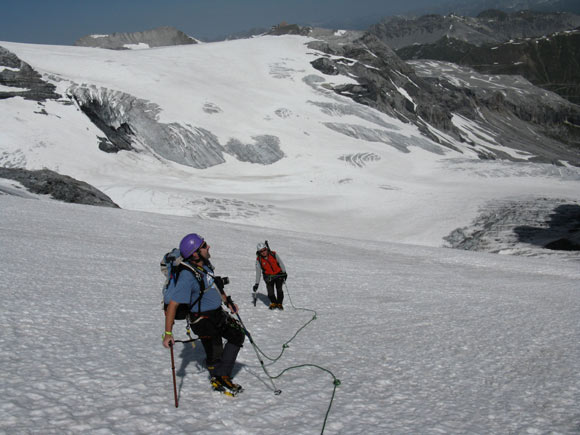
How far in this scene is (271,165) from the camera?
5781 centimetres

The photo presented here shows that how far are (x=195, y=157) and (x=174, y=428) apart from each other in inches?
2092

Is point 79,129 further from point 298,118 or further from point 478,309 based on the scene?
point 478,309

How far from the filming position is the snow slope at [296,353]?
→ 599 cm

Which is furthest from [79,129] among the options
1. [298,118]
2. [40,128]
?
[298,118]

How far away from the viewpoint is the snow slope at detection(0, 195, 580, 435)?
5.99 meters

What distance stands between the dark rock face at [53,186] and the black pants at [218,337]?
85.3 feet

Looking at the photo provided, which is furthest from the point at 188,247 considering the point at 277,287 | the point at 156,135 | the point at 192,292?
the point at 156,135

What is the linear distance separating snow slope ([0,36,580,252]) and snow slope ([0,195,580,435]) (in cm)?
2189

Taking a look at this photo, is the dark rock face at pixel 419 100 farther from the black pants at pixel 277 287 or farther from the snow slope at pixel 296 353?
the black pants at pixel 277 287

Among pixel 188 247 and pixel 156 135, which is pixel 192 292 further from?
pixel 156 135

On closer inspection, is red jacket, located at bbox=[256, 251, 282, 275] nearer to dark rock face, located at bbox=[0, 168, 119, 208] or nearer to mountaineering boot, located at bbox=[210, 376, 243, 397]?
mountaineering boot, located at bbox=[210, 376, 243, 397]

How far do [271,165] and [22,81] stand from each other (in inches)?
1243

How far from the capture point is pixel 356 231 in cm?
3797

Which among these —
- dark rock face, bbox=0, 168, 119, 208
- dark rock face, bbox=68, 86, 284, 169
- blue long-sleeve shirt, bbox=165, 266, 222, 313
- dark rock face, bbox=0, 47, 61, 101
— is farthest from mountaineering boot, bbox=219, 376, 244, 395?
dark rock face, bbox=0, 47, 61, 101
